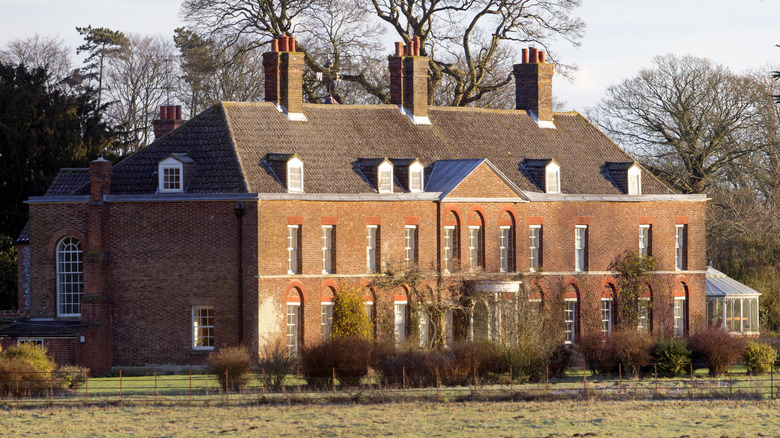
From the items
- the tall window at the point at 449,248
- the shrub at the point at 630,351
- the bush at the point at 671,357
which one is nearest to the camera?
the shrub at the point at 630,351

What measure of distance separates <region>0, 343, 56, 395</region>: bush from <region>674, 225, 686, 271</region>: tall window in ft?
87.1

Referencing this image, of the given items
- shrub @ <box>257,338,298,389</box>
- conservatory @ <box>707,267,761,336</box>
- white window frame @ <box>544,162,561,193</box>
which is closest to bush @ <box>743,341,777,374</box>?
white window frame @ <box>544,162,561,193</box>

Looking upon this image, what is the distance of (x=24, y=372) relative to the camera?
38.8 metres

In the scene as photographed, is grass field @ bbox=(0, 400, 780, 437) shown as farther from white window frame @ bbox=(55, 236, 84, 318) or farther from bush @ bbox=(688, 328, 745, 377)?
white window frame @ bbox=(55, 236, 84, 318)

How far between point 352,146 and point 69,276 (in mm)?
11156

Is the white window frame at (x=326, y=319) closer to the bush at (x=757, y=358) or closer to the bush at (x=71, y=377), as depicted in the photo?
the bush at (x=71, y=377)

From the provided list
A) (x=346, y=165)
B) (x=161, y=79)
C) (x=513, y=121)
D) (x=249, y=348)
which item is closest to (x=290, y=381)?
(x=249, y=348)

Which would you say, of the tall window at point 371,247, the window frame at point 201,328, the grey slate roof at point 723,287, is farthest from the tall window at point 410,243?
the grey slate roof at point 723,287

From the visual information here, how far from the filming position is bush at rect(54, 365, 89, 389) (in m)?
40.0

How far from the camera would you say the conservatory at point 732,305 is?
60562 millimetres

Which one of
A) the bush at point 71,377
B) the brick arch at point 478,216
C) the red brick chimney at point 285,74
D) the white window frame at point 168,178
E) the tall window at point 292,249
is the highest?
the red brick chimney at point 285,74

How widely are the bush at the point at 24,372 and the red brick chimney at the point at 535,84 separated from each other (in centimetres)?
2489

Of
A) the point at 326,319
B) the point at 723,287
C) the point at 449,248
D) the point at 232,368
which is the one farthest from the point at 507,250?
the point at 232,368

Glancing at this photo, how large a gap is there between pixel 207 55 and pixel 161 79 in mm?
10116
